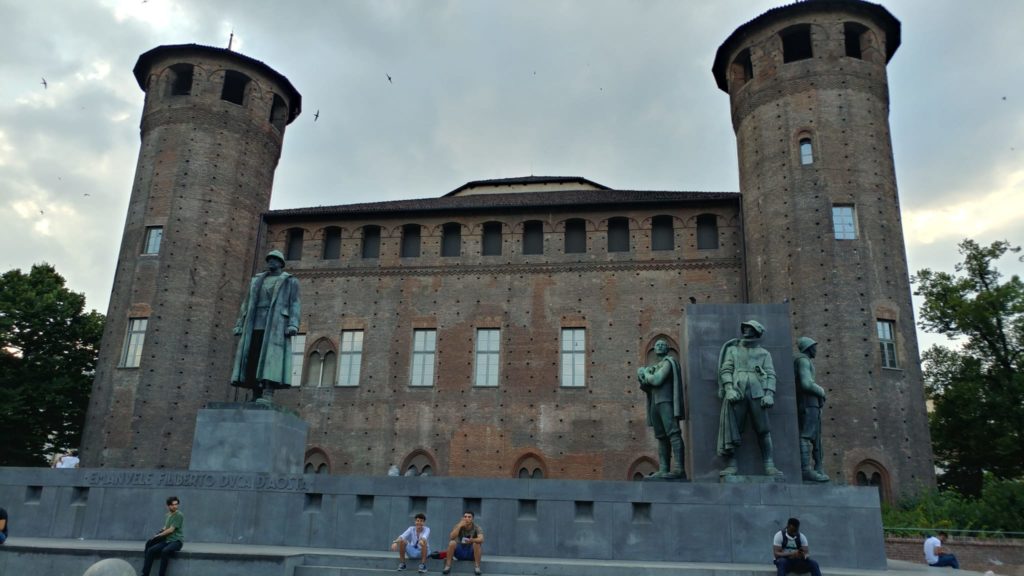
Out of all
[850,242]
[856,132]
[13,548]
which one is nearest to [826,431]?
[850,242]

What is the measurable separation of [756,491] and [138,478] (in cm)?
967

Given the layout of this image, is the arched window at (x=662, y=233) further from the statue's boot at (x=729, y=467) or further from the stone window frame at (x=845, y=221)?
the statue's boot at (x=729, y=467)

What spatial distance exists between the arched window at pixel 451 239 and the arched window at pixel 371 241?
2746mm

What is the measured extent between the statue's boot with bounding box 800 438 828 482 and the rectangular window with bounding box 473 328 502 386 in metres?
16.9

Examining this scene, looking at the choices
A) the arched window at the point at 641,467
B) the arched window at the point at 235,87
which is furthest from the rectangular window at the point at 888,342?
the arched window at the point at 235,87

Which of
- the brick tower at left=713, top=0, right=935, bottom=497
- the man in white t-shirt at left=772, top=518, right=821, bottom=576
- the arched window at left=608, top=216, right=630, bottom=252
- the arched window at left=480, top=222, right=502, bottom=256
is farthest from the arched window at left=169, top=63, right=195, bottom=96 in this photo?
the man in white t-shirt at left=772, top=518, right=821, bottom=576

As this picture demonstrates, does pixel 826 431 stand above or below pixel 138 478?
above

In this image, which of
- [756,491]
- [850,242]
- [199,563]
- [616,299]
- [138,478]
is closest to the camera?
[199,563]

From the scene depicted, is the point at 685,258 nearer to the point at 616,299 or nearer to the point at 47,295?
the point at 616,299

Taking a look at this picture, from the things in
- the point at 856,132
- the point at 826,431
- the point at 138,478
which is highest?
the point at 856,132

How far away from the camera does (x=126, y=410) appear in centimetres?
2689

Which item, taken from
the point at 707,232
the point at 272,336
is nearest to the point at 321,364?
the point at 707,232

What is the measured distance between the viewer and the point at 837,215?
2638 centimetres

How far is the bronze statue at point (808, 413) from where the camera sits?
12516 mm
